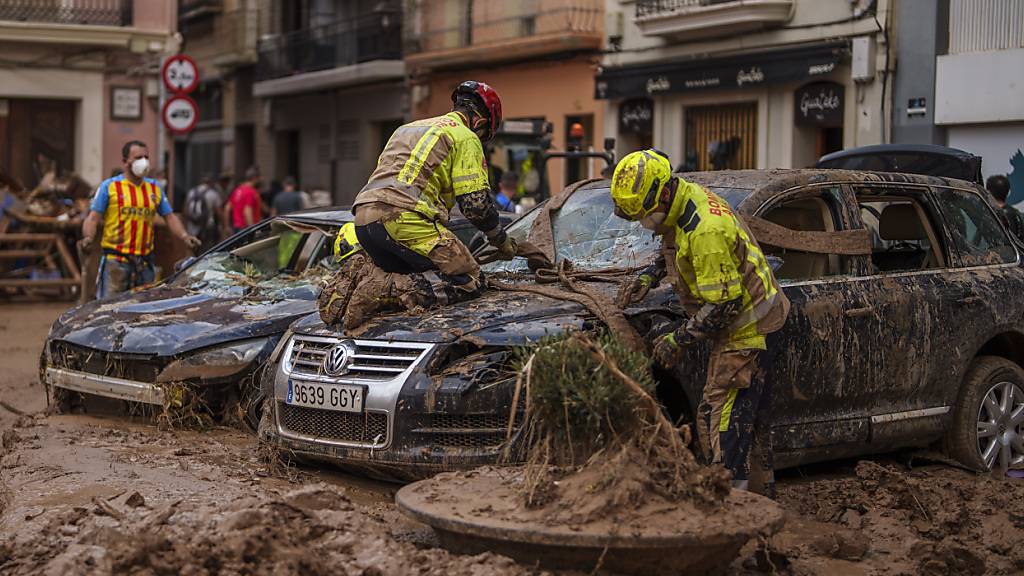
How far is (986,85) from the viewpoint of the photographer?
55.9 feet

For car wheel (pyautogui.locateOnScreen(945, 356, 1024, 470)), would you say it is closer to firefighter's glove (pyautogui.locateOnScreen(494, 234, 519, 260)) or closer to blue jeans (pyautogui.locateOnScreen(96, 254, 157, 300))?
firefighter's glove (pyautogui.locateOnScreen(494, 234, 519, 260))

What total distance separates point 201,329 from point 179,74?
1146 centimetres

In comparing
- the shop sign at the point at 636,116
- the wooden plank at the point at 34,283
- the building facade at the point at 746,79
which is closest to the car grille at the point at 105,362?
the wooden plank at the point at 34,283

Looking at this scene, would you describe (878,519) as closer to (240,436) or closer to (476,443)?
(476,443)

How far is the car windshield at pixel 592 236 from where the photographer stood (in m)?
6.93

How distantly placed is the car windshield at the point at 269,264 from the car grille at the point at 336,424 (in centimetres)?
220

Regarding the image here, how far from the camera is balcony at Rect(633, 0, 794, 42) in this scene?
20.6 m

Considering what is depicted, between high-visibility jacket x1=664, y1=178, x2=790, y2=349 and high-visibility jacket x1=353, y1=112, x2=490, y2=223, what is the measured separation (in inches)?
53.7

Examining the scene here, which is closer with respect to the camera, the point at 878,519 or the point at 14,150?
the point at 878,519

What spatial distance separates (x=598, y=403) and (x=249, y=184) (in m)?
18.0

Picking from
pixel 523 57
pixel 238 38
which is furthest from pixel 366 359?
pixel 238 38

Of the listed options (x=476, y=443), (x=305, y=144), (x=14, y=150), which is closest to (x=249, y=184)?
(x=14, y=150)

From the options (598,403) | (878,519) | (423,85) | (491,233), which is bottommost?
(878,519)

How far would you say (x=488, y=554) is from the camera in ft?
15.6
